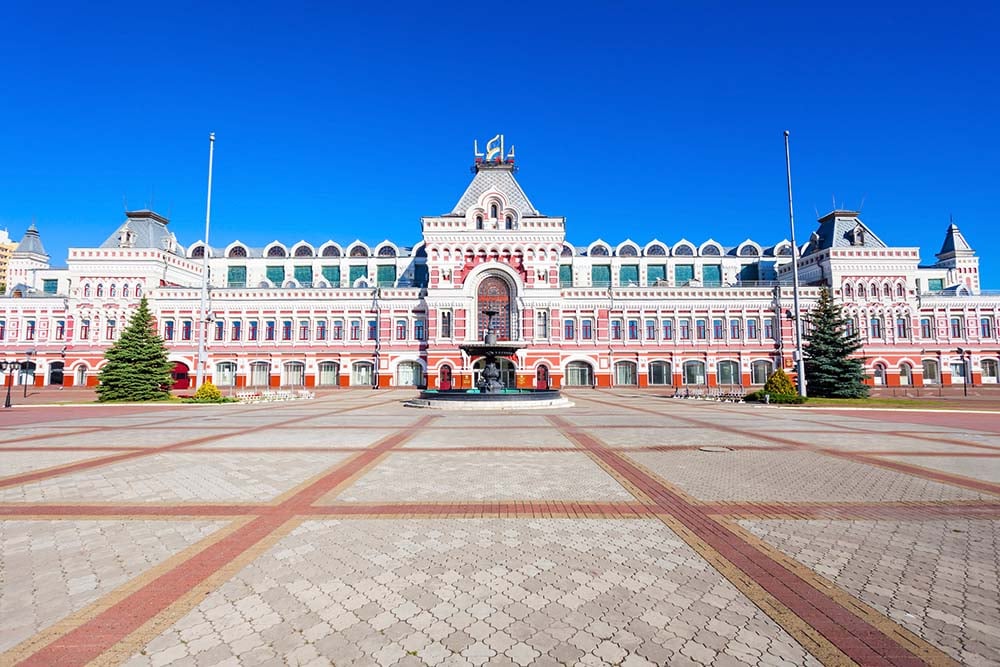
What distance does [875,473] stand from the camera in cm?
962

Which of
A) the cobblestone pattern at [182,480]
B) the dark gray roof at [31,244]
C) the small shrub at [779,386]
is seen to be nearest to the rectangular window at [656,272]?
the small shrub at [779,386]

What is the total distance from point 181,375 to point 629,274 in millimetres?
51050

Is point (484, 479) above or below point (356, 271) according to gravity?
below

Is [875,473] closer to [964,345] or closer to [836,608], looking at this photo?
[836,608]

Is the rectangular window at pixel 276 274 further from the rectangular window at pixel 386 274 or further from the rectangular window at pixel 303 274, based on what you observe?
the rectangular window at pixel 386 274

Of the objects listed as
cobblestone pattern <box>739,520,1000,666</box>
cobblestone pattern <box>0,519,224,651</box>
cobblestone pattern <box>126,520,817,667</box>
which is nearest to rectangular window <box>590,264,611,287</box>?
cobblestone pattern <box>739,520,1000,666</box>

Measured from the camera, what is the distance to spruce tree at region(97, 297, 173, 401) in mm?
29891

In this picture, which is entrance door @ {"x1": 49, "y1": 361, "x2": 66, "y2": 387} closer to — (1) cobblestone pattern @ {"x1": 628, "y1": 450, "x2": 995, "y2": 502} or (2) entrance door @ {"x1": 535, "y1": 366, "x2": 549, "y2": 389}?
(2) entrance door @ {"x1": 535, "y1": 366, "x2": 549, "y2": 389}

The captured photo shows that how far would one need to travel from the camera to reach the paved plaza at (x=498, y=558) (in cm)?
376

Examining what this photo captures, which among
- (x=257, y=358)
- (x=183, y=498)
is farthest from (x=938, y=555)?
(x=257, y=358)

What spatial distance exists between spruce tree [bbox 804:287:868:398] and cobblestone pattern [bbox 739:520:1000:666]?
27916mm

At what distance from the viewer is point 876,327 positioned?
5125 centimetres

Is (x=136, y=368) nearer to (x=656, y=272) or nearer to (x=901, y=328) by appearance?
(x=656, y=272)

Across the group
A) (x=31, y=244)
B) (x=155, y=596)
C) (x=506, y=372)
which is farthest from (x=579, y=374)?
(x=31, y=244)
